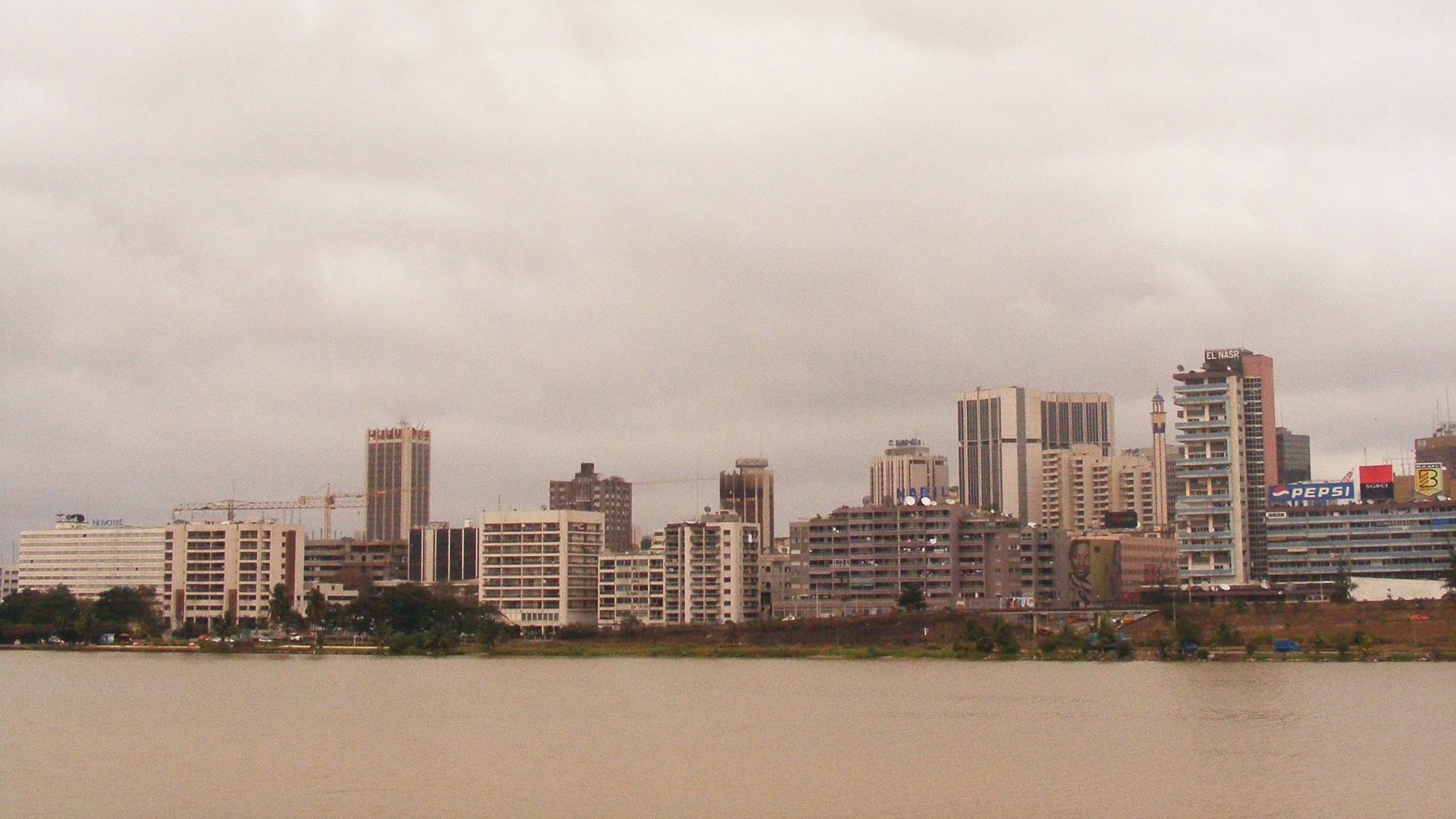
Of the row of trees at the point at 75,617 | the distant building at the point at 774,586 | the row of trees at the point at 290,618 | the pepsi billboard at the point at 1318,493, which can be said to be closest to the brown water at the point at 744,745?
the row of trees at the point at 290,618

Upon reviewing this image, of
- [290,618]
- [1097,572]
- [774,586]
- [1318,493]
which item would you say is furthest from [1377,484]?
[290,618]

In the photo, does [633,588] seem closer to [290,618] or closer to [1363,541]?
[290,618]

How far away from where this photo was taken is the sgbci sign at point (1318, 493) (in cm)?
17388

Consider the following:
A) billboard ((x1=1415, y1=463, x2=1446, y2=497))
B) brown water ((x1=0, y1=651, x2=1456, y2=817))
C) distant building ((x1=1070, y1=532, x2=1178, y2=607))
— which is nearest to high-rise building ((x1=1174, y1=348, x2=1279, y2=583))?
distant building ((x1=1070, y1=532, x2=1178, y2=607))

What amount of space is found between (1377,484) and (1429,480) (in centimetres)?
634

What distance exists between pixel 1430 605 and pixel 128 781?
11035 cm

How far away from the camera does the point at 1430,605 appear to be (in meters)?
136

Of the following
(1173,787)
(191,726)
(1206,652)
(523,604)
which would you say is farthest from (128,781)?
(523,604)

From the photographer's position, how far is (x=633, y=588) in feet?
631

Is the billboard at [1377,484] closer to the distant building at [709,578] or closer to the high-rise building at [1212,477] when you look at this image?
the high-rise building at [1212,477]

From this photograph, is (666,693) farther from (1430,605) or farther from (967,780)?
(1430,605)

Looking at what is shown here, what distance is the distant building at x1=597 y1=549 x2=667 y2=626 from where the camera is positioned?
18975 centimetres

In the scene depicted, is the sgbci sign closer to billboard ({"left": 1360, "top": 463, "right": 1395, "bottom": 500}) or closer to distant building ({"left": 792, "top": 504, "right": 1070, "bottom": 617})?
billboard ({"left": 1360, "top": 463, "right": 1395, "bottom": 500})

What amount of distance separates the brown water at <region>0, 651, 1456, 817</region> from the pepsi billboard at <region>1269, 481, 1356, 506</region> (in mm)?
66805
